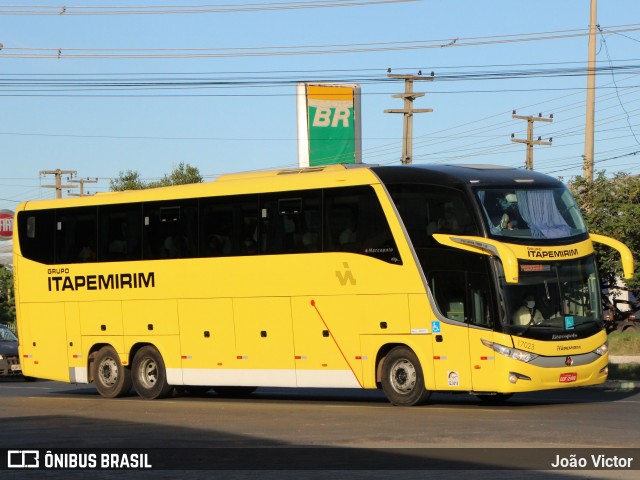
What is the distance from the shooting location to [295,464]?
13273 millimetres

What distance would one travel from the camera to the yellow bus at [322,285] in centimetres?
2017

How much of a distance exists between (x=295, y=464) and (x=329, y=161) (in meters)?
28.1

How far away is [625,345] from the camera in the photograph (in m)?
42.0

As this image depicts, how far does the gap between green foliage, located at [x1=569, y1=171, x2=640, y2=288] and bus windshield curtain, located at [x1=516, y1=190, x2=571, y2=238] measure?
852 cm

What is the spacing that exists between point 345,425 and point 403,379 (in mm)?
3672

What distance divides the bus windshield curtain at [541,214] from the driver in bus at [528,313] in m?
1.07

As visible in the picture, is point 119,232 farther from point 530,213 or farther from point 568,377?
point 568,377

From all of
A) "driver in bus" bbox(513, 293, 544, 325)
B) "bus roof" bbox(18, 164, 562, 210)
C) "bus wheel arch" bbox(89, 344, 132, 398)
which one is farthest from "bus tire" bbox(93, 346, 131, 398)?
"driver in bus" bbox(513, 293, 544, 325)

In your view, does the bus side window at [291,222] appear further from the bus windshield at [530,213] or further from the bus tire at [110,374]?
the bus tire at [110,374]

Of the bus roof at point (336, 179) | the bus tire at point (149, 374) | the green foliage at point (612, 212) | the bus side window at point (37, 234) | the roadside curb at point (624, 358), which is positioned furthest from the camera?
the roadside curb at point (624, 358)

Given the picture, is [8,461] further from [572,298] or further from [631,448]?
[572,298]

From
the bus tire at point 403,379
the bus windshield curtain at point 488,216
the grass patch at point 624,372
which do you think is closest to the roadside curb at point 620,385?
the grass patch at point 624,372

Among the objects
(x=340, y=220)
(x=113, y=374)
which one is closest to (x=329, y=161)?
(x=113, y=374)

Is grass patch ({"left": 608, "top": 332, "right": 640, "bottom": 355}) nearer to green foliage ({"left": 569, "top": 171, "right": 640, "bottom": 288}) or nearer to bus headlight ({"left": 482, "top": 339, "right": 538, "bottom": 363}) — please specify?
green foliage ({"left": 569, "top": 171, "right": 640, "bottom": 288})
